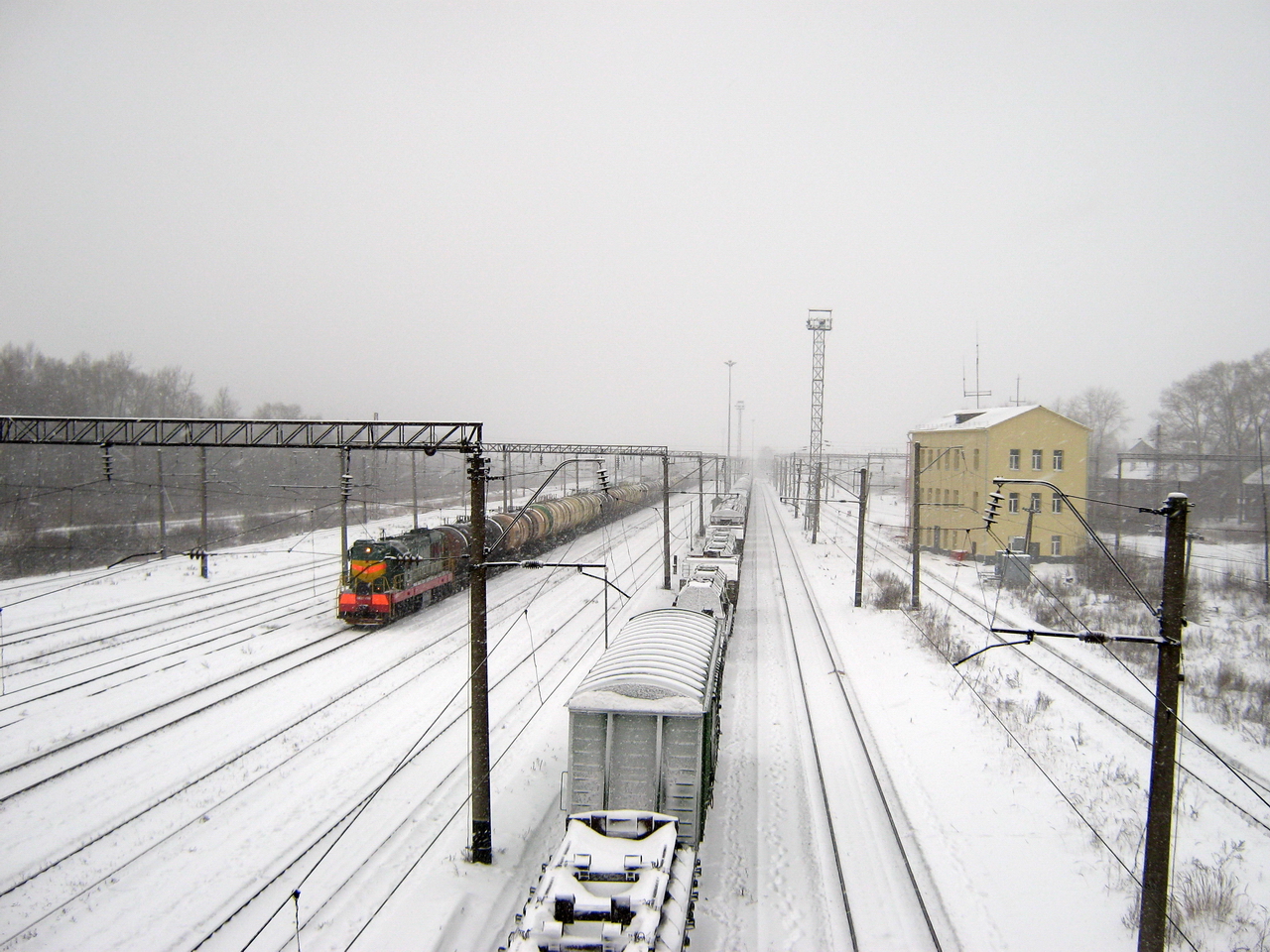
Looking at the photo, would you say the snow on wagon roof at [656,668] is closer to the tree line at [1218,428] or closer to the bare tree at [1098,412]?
the tree line at [1218,428]

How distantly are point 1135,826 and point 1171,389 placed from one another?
254 ft

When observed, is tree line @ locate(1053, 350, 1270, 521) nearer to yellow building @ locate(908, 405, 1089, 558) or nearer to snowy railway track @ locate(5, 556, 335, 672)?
yellow building @ locate(908, 405, 1089, 558)

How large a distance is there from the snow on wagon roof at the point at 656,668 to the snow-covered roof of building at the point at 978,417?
30783 millimetres

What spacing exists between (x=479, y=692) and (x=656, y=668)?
280cm

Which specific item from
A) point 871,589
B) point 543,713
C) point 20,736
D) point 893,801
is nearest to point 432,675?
point 543,713

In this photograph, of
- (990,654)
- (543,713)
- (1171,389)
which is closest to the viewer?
(543,713)

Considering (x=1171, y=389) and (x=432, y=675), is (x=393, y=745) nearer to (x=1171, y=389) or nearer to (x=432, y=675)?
(x=432, y=675)

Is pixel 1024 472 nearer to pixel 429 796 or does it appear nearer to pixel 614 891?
pixel 429 796

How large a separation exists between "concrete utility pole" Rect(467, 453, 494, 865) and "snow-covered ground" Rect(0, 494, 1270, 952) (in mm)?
505

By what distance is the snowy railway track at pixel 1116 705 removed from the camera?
1188cm

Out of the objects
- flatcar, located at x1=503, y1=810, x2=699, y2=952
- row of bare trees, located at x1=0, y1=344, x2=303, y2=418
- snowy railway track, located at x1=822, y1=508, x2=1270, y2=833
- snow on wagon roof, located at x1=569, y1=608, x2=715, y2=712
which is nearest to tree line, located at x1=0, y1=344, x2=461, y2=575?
row of bare trees, located at x1=0, y1=344, x2=303, y2=418

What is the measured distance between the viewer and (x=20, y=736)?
13.5 metres

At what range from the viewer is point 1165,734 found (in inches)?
257

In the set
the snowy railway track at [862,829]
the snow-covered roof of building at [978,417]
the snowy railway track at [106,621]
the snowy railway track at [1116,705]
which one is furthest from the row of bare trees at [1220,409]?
the snowy railway track at [106,621]
